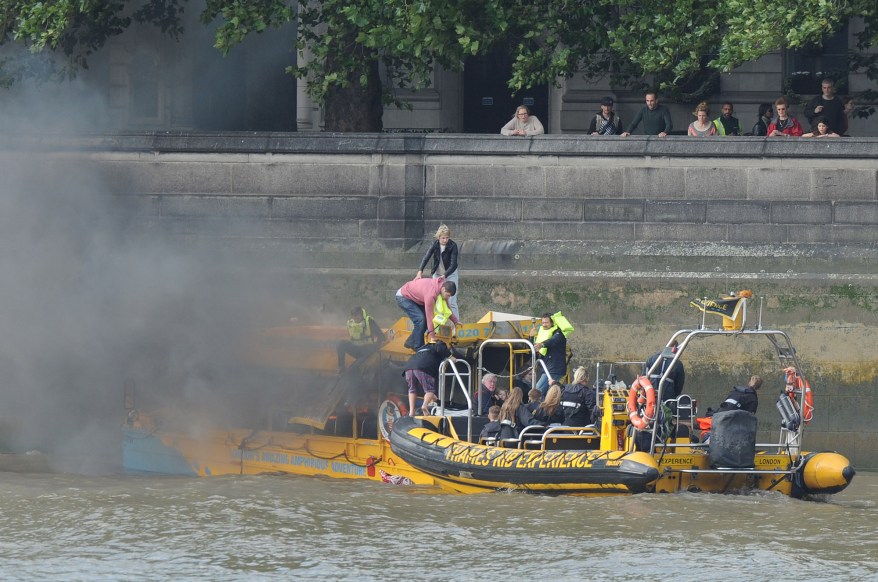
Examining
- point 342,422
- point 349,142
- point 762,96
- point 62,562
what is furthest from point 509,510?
point 762,96

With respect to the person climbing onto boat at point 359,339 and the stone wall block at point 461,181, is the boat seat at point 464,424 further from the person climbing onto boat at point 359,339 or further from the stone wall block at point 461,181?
the stone wall block at point 461,181

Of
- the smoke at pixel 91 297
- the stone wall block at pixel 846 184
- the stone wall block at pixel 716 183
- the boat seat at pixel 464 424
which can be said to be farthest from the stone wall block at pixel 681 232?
the smoke at pixel 91 297

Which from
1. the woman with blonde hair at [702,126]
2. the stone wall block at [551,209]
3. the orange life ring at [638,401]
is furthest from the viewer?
the woman with blonde hair at [702,126]

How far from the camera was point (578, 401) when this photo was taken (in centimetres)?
1748

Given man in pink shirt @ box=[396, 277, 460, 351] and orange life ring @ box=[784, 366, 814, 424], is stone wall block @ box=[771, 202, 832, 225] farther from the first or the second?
man in pink shirt @ box=[396, 277, 460, 351]

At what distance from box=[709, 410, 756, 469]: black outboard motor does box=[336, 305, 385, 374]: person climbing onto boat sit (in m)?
4.13

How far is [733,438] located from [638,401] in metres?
1.03

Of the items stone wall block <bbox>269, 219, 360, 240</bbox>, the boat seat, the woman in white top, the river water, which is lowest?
the river water

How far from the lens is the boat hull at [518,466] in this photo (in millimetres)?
16656

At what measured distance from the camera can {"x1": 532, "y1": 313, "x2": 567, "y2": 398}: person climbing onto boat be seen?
18.2 metres

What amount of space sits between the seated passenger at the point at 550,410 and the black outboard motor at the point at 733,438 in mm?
1641

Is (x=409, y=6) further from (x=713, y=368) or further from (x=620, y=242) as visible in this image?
(x=713, y=368)

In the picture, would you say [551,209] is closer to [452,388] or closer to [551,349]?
[551,349]

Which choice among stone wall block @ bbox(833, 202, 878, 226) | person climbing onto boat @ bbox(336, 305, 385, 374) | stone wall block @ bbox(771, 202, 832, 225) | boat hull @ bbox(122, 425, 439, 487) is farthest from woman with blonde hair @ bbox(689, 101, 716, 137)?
boat hull @ bbox(122, 425, 439, 487)
